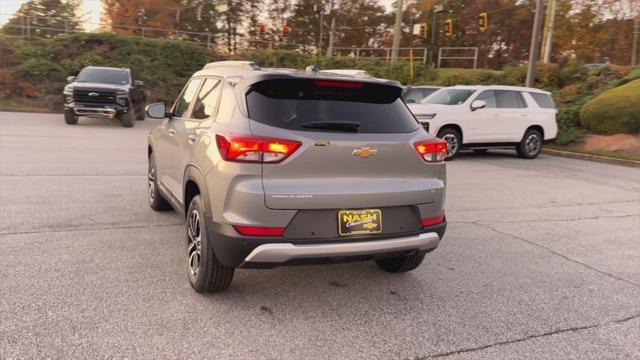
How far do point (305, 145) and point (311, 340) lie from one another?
1255 mm

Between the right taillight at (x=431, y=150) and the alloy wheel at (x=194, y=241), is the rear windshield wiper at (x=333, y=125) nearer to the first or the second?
the right taillight at (x=431, y=150)

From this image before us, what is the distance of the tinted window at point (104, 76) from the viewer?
641 inches

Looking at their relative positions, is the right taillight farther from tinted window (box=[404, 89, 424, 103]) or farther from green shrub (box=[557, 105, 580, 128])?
green shrub (box=[557, 105, 580, 128])

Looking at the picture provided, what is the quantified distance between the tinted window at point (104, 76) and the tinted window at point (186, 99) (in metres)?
12.7

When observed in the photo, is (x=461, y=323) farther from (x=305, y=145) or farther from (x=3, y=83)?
(x=3, y=83)

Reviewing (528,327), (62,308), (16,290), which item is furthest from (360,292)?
(16,290)

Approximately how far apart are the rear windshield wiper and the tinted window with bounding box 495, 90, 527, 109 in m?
10.7

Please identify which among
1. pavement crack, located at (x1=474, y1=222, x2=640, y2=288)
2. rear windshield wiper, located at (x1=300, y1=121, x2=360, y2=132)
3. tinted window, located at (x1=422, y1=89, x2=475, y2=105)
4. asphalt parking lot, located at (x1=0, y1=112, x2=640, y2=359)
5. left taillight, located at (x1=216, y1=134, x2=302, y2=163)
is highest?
tinted window, located at (x1=422, y1=89, x2=475, y2=105)

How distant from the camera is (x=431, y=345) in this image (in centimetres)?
318

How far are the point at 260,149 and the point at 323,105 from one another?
0.62m

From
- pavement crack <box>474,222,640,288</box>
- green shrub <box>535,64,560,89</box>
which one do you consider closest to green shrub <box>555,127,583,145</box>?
green shrub <box>535,64,560,89</box>

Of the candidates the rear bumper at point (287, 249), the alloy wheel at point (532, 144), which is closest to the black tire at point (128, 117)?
→ the alloy wheel at point (532, 144)

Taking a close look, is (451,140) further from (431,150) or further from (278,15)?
(278,15)

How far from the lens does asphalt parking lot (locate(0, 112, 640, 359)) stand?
3102 mm
